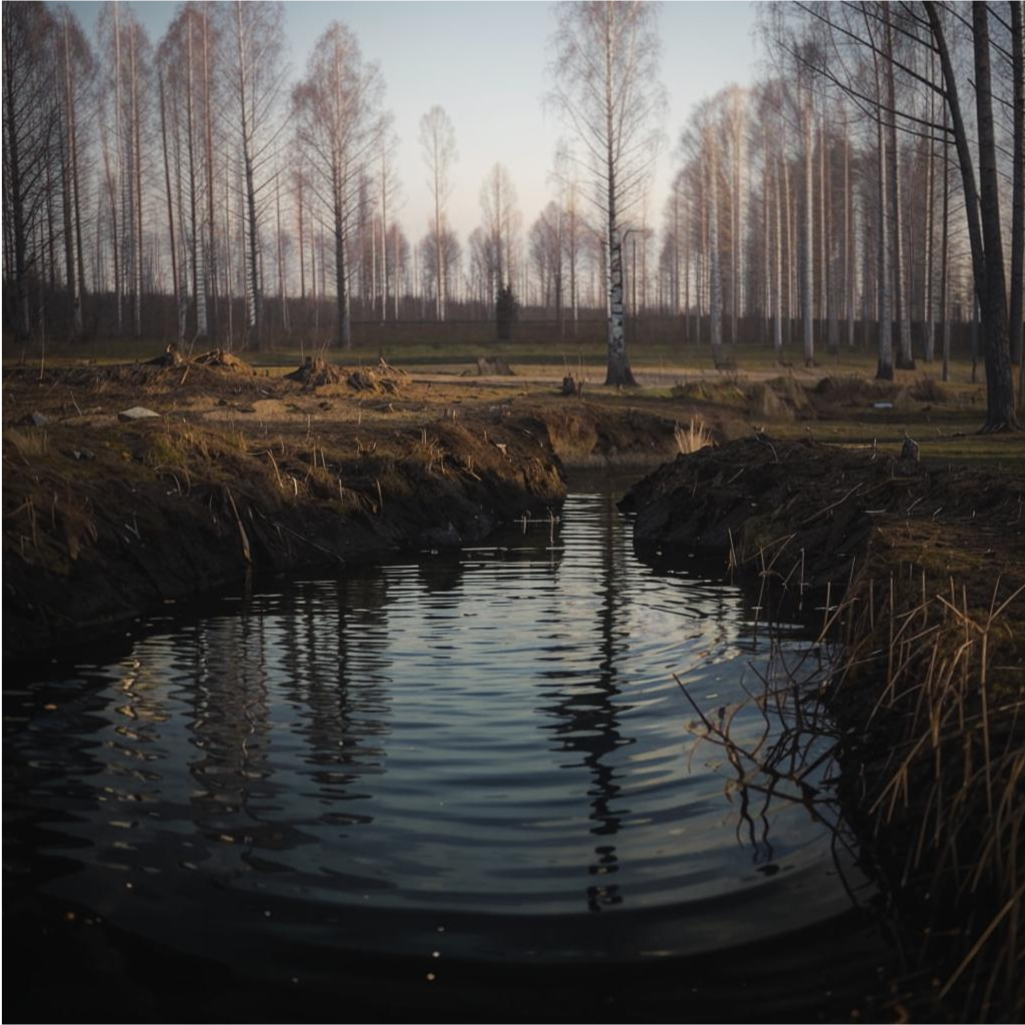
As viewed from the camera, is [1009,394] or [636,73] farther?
[636,73]

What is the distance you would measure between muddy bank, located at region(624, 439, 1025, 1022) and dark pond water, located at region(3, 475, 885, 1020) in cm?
36

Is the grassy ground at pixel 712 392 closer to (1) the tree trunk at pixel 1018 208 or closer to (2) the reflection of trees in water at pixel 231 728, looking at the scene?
(1) the tree trunk at pixel 1018 208

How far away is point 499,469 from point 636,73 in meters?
18.9

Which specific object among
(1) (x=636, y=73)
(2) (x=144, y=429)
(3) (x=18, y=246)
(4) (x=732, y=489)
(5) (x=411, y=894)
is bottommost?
(5) (x=411, y=894)

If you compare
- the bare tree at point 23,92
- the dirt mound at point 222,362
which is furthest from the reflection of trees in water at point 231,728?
the bare tree at point 23,92

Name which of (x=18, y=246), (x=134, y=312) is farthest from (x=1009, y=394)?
(x=134, y=312)

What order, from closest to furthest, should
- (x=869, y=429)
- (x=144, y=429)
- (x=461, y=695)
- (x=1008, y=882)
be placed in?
(x=1008, y=882) → (x=461, y=695) → (x=144, y=429) → (x=869, y=429)

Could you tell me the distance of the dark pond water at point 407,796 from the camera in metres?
4.48

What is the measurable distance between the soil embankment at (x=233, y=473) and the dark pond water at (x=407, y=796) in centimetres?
80

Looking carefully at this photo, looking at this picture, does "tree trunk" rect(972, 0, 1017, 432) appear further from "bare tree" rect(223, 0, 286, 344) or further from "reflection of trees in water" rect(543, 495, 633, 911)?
"bare tree" rect(223, 0, 286, 344)

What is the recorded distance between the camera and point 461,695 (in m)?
7.46

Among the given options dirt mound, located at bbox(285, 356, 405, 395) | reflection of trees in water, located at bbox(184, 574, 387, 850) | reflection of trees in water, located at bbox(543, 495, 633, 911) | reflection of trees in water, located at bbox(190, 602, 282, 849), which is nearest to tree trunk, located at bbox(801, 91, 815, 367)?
dirt mound, located at bbox(285, 356, 405, 395)

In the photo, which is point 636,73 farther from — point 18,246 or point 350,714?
point 350,714

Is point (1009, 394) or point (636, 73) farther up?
point (636, 73)
